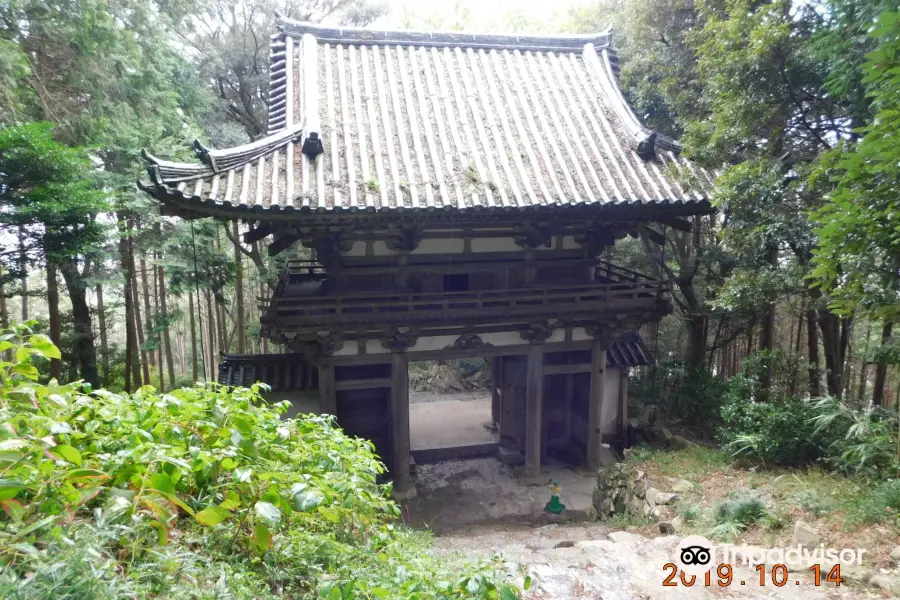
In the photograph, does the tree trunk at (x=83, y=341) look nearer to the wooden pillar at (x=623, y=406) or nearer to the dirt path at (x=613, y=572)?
the dirt path at (x=613, y=572)

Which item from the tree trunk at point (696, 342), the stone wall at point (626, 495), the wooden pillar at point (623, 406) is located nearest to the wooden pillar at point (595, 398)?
the stone wall at point (626, 495)

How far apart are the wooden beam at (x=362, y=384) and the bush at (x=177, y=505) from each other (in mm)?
5586

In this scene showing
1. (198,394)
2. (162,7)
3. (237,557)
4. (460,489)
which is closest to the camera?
(237,557)

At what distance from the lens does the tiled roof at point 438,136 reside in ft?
22.3

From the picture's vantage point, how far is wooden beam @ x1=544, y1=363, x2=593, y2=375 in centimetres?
984

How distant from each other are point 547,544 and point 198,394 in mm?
5973

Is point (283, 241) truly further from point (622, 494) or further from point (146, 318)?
point (146, 318)

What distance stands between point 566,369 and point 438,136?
535cm

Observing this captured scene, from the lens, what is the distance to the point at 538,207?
704 cm

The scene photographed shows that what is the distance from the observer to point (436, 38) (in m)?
10.2

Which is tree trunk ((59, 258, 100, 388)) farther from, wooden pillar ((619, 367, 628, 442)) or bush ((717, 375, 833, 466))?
bush ((717, 375, 833, 466))

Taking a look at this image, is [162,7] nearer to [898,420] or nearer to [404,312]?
[404,312]

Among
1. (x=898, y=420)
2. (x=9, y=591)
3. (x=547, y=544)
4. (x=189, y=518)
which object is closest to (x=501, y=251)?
(x=547, y=544)

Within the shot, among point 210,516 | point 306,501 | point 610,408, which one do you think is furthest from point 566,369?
point 210,516
